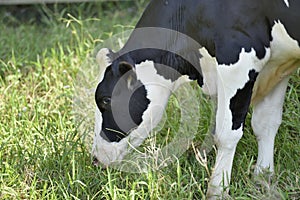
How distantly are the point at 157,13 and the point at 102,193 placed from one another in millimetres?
855

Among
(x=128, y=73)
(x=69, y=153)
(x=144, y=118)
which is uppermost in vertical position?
(x=128, y=73)

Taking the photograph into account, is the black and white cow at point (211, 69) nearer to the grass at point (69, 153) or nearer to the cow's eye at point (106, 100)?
the cow's eye at point (106, 100)

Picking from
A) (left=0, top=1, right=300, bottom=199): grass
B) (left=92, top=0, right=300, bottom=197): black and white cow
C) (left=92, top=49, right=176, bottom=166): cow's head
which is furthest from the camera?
(left=92, top=49, right=176, bottom=166): cow's head

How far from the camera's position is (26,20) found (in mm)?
6332

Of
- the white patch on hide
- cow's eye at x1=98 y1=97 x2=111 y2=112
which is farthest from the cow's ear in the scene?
the white patch on hide

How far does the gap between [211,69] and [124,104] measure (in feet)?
1.41

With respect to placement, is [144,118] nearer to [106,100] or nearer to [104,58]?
[106,100]

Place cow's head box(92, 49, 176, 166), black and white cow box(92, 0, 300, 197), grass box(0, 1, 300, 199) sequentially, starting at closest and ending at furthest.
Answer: black and white cow box(92, 0, 300, 197) < grass box(0, 1, 300, 199) < cow's head box(92, 49, 176, 166)

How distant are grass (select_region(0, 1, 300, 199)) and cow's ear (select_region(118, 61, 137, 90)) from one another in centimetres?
41

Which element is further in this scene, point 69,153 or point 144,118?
point 69,153

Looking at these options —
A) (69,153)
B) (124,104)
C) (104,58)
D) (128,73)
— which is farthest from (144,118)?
(69,153)

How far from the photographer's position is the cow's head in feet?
10.2

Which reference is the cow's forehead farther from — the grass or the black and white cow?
the grass

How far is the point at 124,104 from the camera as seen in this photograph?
314 centimetres
